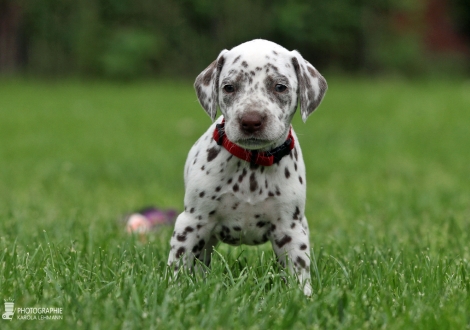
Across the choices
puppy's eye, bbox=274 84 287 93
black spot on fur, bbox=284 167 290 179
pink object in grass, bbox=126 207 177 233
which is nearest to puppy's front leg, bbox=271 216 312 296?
black spot on fur, bbox=284 167 290 179

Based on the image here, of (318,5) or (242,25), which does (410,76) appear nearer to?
(318,5)

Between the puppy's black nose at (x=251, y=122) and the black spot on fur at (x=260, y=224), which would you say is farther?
the black spot on fur at (x=260, y=224)

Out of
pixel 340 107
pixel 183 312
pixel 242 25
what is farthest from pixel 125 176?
pixel 242 25

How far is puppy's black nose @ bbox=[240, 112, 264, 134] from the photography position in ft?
11.3

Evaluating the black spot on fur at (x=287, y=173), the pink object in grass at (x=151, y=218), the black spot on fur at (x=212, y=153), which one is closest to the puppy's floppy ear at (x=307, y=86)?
the black spot on fur at (x=287, y=173)

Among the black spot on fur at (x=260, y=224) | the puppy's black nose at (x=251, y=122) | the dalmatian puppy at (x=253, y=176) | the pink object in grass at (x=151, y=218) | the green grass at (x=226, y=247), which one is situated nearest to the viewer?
the green grass at (x=226, y=247)

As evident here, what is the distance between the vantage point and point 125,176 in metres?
9.23

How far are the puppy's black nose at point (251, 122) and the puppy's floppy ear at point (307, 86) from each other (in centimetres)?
40

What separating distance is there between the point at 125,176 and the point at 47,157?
199cm

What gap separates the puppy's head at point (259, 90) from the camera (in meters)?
3.48

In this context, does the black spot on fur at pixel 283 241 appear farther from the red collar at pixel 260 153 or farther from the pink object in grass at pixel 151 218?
the pink object in grass at pixel 151 218

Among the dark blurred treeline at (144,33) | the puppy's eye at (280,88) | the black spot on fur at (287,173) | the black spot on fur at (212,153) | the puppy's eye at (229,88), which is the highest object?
the puppy's eye at (280,88)

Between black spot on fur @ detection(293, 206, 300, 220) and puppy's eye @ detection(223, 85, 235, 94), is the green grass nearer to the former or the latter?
black spot on fur @ detection(293, 206, 300, 220)

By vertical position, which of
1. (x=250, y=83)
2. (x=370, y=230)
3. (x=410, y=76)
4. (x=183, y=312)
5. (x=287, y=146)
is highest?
(x=250, y=83)
